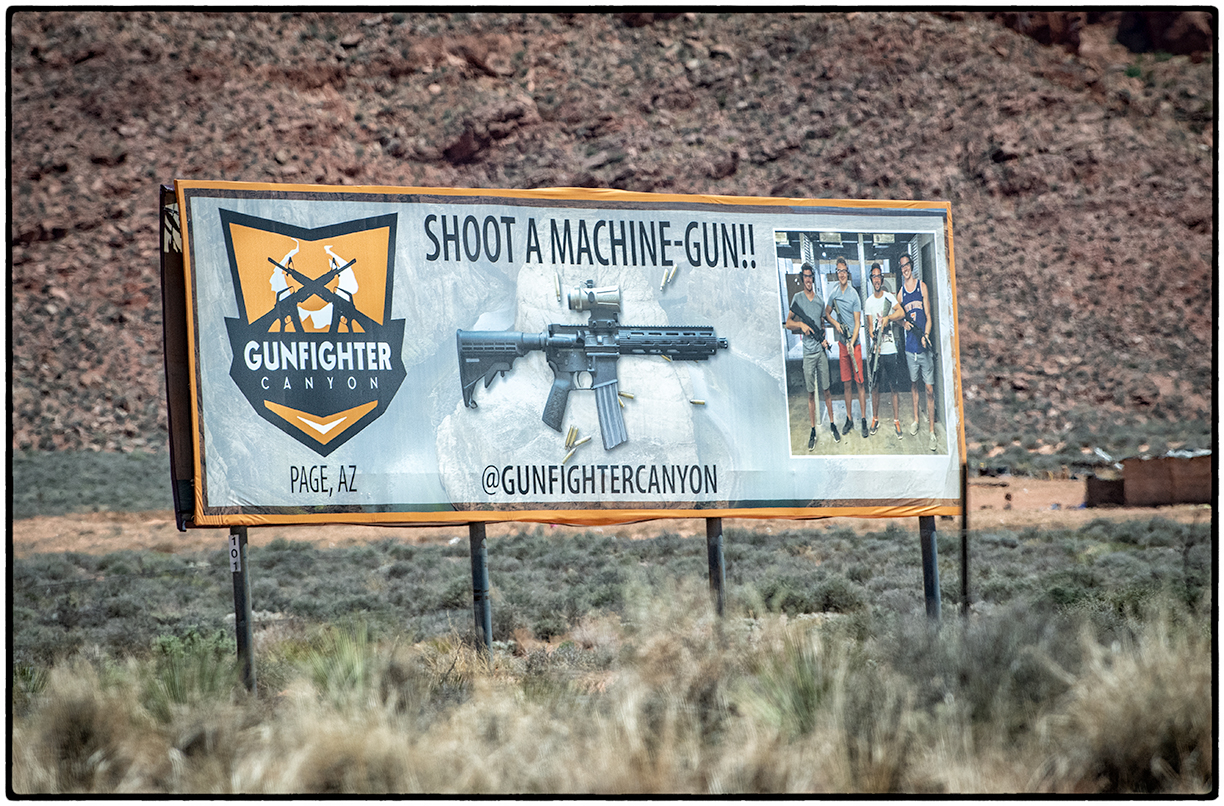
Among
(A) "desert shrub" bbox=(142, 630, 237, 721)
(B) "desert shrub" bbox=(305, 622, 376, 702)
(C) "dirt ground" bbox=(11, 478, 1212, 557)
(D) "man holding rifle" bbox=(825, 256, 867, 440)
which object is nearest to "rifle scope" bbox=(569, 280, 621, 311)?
(D) "man holding rifle" bbox=(825, 256, 867, 440)

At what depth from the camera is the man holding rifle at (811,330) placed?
7.98 m

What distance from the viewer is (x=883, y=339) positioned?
8.12m

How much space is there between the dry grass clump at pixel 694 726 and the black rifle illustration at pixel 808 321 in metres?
2.66

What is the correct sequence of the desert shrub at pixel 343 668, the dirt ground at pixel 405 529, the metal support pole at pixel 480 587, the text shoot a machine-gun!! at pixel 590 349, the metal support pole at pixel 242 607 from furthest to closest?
the dirt ground at pixel 405 529 → the text shoot a machine-gun!! at pixel 590 349 → the metal support pole at pixel 480 587 → the metal support pole at pixel 242 607 → the desert shrub at pixel 343 668

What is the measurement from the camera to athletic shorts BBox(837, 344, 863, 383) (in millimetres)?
8031

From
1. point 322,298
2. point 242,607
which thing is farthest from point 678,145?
point 242,607

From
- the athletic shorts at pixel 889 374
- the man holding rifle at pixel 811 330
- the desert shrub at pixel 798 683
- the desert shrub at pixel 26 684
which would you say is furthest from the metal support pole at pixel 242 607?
the athletic shorts at pixel 889 374

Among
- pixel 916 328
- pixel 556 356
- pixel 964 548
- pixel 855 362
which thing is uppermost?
pixel 916 328

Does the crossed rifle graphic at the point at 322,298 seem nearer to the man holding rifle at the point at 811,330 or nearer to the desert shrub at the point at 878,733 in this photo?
the man holding rifle at the point at 811,330

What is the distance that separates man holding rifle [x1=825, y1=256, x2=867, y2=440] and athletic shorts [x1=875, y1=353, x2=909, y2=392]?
17cm

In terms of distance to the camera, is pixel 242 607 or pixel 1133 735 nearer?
pixel 1133 735

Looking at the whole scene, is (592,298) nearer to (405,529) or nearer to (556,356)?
(556,356)

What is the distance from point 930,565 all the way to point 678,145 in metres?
36.4

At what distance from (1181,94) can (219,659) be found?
49.7 m
